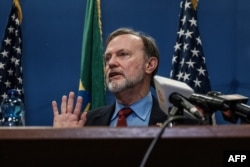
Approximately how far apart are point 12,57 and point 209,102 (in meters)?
2.42

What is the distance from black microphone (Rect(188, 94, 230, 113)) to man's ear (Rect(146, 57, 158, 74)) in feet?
5.23

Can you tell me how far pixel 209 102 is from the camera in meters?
0.88

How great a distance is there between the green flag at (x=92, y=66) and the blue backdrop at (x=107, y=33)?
0.19 meters

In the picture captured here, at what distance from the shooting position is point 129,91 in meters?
2.36

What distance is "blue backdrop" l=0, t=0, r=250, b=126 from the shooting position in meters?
3.08

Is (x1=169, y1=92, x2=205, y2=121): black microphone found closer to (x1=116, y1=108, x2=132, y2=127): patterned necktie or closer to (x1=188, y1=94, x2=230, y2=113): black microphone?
(x1=188, y1=94, x2=230, y2=113): black microphone

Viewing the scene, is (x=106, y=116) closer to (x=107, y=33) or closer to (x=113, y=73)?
(x=113, y=73)

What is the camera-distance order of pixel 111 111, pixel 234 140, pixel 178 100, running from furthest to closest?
pixel 111 111
pixel 178 100
pixel 234 140

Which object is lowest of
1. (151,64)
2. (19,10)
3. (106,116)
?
(106,116)

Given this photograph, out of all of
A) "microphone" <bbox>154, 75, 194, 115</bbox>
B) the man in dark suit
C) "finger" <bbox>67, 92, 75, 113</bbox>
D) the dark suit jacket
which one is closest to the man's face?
the man in dark suit

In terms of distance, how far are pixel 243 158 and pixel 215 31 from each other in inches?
97.1

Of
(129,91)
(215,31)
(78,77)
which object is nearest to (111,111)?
(129,91)

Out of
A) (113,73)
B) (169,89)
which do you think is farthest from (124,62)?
(169,89)

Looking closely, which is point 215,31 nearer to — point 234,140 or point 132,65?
point 132,65
